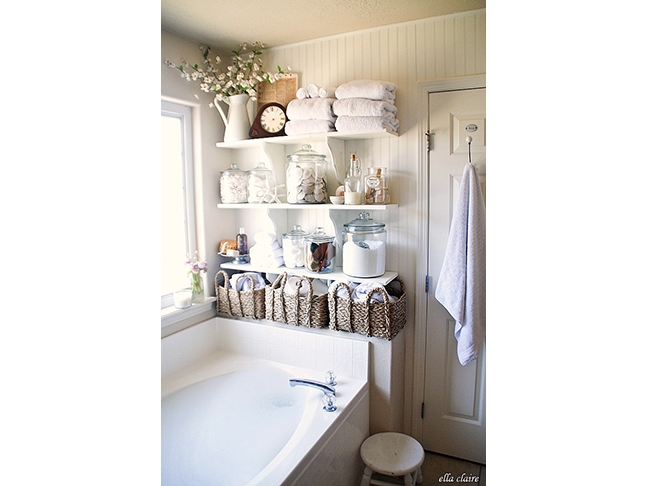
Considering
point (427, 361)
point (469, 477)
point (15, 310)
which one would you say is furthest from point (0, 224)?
point (469, 477)

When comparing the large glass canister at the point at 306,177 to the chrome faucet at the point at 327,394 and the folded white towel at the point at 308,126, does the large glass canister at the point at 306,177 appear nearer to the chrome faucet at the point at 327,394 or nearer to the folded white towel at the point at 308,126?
the folded white towel at the point at 308,126

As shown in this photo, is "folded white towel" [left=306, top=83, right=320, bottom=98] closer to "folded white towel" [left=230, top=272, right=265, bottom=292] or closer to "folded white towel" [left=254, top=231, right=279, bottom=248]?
"folded white towel" [left=254, top=231, right=279, bottom=248]

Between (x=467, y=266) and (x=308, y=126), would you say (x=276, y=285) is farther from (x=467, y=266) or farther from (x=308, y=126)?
(x=467, y=266)

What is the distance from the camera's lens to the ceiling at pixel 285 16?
184cm

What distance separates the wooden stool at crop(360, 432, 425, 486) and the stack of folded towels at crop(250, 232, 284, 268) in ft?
3.36

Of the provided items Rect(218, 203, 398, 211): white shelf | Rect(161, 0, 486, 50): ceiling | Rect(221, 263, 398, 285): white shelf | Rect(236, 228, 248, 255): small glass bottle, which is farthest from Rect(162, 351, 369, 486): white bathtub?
Rect(161, 0, 486, 50): ceiling

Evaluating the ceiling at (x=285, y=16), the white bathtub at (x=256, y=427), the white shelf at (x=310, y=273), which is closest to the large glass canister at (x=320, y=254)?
the white shelf at (x=310, y=273)

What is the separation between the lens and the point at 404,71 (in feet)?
6.91

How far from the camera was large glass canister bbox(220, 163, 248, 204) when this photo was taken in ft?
7.86

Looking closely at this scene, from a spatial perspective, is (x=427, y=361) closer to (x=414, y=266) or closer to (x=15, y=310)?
(x=414, y=266)

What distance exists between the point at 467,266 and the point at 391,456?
91cm

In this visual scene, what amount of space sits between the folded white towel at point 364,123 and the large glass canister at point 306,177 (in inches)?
9.3

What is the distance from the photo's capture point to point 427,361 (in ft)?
7.39
